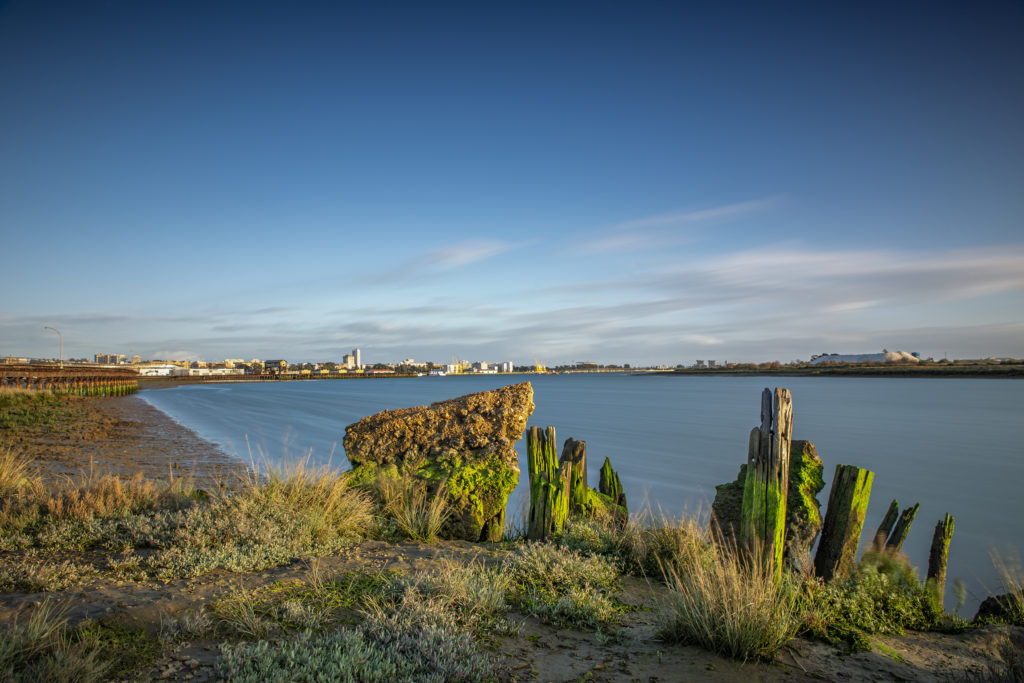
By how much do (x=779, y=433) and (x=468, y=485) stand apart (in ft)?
14.8

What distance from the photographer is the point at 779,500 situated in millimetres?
5059

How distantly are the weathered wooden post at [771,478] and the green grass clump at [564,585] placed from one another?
1.48m

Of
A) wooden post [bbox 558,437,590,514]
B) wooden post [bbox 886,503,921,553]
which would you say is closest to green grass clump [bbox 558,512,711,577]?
wooden post [bbox 558,437,590,514]

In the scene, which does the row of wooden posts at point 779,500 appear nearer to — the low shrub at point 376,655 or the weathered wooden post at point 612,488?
the low shrub at point 376,655

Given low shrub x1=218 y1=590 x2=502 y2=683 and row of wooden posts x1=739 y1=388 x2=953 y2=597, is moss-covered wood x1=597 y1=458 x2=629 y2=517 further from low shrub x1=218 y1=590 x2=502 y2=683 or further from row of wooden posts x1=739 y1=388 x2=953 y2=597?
low shrub x1=218 y1=590 x2=502 y2=683

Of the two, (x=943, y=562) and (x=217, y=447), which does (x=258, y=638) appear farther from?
(x=217, y=447)

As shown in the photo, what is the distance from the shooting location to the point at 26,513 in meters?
6.98

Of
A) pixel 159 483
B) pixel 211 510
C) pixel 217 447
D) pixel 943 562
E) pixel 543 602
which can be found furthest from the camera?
pixel 217 447

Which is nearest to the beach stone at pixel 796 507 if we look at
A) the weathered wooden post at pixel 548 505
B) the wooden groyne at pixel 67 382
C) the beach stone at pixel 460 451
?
the weathered wooden post at pixel 548 505

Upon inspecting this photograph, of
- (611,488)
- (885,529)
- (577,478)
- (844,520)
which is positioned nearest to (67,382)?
(611,488)

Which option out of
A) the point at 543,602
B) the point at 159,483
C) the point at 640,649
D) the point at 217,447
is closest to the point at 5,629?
the point at 543,602

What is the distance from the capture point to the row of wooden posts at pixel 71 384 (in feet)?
→ 149

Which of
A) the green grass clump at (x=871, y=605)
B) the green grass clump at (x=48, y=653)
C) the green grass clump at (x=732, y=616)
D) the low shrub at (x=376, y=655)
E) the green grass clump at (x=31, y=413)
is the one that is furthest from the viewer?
the green grass clump at (x=31, y=413)

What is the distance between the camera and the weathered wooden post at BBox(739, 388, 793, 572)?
5043 mm
